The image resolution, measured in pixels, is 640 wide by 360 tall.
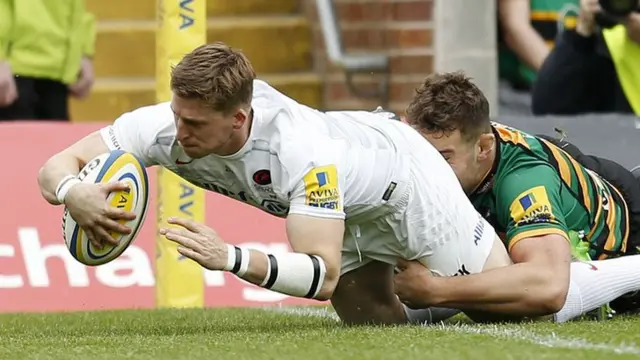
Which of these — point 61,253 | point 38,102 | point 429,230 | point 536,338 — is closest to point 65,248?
point 61,253

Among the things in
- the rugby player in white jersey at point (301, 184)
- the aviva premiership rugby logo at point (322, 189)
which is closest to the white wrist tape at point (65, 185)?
the rugby player in white jersey at point (301, 184)

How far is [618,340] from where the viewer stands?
6324 millimetres

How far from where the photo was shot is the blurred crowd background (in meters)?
10.4

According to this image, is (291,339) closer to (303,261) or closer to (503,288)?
(303,261)

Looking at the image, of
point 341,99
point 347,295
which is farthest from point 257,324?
point 341,99

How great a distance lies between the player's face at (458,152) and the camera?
7344mm

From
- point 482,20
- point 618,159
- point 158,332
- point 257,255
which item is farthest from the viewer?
point 482,20

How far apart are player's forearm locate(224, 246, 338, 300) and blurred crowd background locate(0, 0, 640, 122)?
4.22 metres

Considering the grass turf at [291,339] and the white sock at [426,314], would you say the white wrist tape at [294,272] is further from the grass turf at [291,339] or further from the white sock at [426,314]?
the white sock at [426,314]

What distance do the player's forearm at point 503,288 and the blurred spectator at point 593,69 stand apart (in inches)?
145

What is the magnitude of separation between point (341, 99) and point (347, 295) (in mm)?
5725

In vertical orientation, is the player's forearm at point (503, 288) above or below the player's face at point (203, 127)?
below

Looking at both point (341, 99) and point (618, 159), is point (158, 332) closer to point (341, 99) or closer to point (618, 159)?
point (618, 159)

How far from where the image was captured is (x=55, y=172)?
6.75 meters
